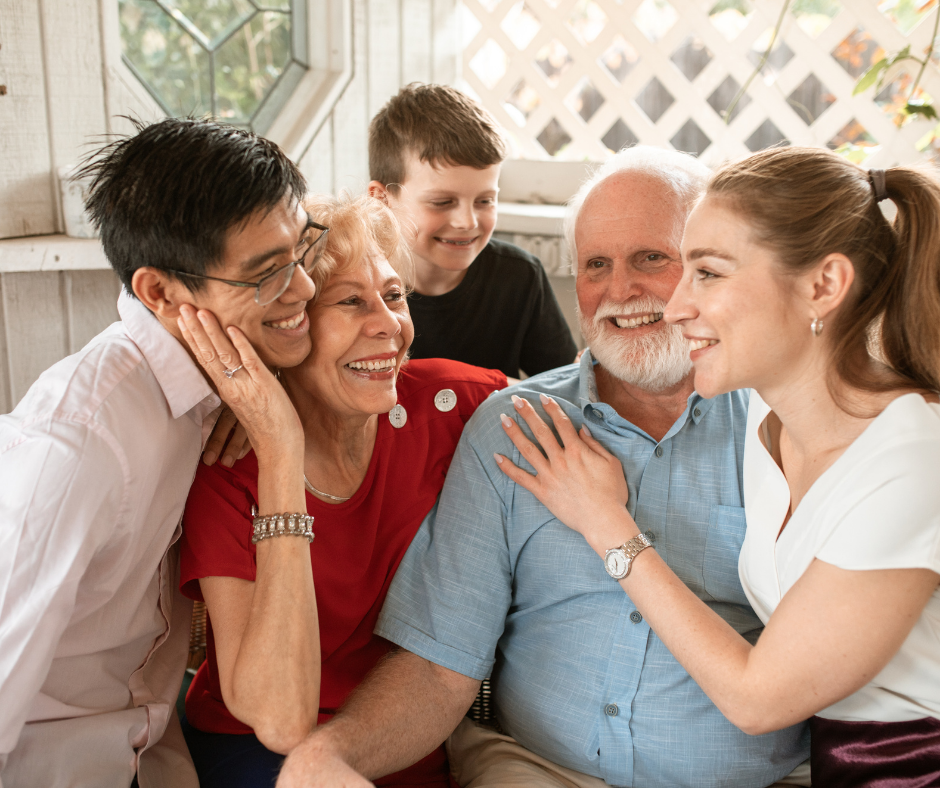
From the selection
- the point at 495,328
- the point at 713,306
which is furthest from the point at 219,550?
the point at 495,328

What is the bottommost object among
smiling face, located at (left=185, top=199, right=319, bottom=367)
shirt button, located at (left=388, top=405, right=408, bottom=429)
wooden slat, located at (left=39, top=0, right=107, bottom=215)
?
shirt button, located at (left=388, top=405, right=408, bottom=429)

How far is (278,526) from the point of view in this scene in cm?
132

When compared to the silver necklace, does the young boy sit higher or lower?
higher

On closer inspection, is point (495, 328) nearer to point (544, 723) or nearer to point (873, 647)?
point (544, 723)

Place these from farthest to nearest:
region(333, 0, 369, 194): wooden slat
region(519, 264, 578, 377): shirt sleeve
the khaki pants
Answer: region(333, 0, 369, 194): wooden slat → region(519, 264, 578, 377): shirt sleeve → the khaki pants

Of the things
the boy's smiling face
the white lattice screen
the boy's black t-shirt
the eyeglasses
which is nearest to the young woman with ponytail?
the eyeglasses

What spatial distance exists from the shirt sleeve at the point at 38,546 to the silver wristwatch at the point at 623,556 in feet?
2.54

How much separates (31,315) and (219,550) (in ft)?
3.37

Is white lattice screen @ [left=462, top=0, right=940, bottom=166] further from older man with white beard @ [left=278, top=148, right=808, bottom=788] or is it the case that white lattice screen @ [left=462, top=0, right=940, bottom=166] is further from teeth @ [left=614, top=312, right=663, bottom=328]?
teeth @ [left=614, top=312, right=663, bottom=328]

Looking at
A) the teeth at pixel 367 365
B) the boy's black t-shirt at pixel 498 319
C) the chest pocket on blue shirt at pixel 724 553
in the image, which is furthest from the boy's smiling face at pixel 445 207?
the chest pocket on blue shirt at pixel 724 553

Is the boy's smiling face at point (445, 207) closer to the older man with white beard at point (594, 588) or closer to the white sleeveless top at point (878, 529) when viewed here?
the older man with white beard at point (594, 588)

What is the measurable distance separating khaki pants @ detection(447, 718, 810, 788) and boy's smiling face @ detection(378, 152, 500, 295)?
1.18m

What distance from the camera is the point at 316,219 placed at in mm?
1545

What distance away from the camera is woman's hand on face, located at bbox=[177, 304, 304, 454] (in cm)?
129
